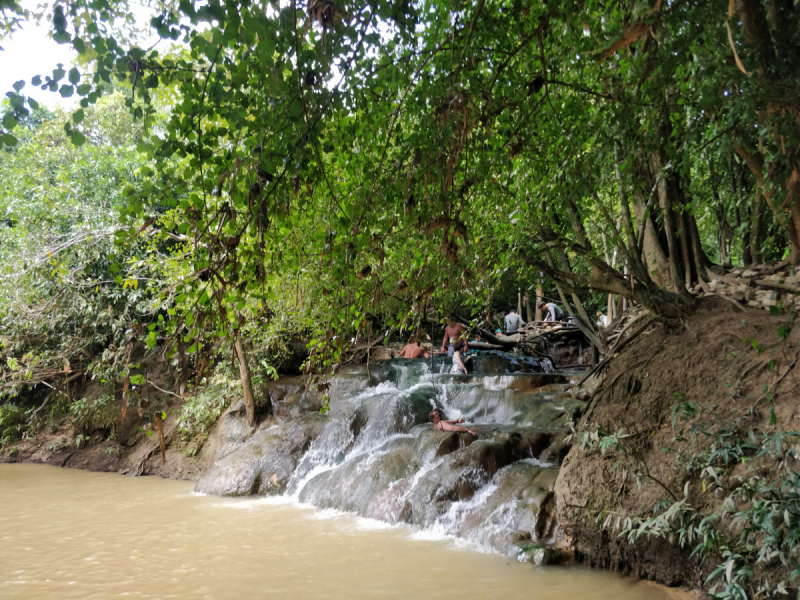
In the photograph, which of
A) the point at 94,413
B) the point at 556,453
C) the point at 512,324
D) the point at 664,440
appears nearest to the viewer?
the point at 664,440

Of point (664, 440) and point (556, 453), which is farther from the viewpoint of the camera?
point (556, 453)

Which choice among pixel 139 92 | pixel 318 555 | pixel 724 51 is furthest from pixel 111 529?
pixel 724 51

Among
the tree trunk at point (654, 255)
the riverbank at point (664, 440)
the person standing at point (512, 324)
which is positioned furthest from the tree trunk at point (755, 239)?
the person standing at point (512, 324)

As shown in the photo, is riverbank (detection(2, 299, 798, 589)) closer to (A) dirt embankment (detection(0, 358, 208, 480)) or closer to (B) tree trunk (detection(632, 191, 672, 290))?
(B) tree trunk (detection(632, 191, 672, 290))

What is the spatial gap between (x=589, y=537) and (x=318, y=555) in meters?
2.68

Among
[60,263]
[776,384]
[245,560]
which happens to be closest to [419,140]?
[776,384]

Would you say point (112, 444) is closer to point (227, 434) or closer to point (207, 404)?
point (207, 404)

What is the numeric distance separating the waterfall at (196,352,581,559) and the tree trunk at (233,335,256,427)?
35 cm

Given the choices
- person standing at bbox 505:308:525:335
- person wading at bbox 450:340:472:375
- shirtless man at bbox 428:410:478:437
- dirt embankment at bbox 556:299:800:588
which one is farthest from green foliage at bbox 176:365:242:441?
dirt embankment at bbox 556:299:800:588

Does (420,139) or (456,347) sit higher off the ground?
(420,139)

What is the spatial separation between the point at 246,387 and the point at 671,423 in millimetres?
7564

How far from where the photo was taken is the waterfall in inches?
236

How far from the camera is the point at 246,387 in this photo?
10.3 meters

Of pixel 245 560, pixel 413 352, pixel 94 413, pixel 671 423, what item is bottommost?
pixel 245 560
